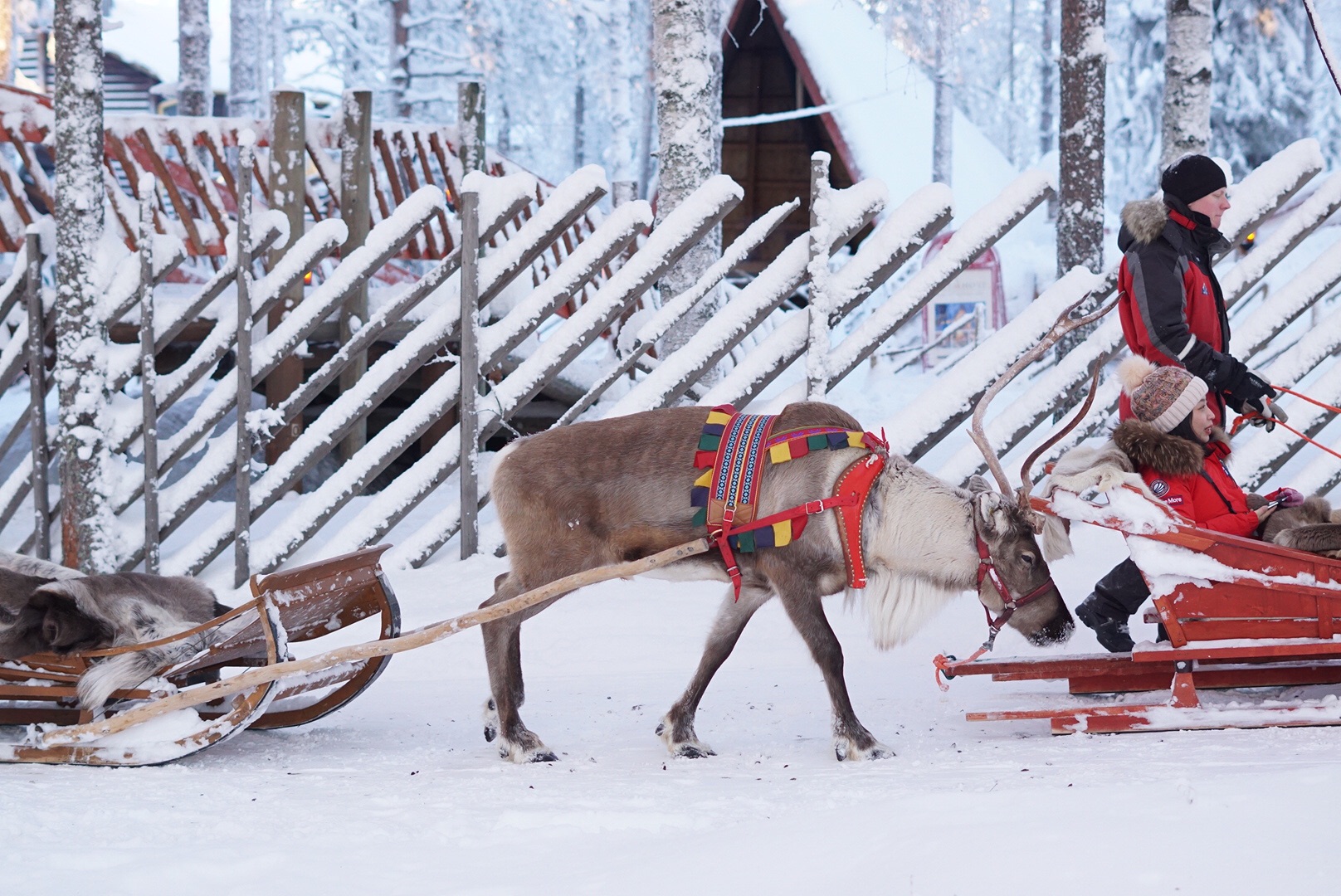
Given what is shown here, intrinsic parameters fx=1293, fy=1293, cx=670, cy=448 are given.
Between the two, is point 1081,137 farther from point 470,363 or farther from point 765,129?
point 765,129

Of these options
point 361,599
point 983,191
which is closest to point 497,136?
point 983,191

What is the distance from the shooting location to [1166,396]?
152 inches

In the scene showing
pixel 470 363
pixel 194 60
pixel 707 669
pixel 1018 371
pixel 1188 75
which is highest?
pixel 194 60

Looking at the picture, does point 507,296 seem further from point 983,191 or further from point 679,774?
→ point 983,191

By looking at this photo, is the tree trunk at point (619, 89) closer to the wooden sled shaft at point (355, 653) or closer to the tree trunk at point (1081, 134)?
the tree trunk at point (1081, 134)

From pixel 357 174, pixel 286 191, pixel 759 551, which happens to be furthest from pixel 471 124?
pixel 759 551

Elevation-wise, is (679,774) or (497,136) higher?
(497,136)

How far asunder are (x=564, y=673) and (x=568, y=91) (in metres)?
31.1

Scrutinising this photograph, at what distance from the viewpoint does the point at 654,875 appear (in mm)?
2562

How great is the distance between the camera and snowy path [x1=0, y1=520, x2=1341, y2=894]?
97.1 inches

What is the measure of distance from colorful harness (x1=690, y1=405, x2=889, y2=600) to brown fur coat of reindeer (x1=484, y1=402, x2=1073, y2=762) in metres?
0.04

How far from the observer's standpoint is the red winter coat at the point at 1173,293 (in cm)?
398

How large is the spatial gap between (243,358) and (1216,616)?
14.9 ft

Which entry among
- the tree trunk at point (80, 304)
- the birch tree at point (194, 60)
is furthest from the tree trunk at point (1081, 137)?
the birch tree at point (194, 60)
